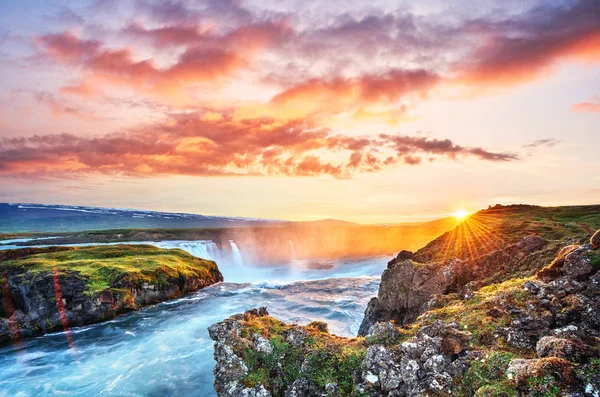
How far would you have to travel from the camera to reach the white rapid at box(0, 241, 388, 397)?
24.6 meters

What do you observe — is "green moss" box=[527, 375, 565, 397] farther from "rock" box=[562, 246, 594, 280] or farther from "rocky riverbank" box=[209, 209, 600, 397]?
"rock" box=[562, 246, 594, 280]

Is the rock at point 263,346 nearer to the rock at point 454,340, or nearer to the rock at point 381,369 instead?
the rock at point 381,369

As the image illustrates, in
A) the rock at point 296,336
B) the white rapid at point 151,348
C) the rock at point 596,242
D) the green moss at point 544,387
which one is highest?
the rock at point 596,242

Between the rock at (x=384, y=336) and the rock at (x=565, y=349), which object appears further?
the rock at (x=384, y=336)

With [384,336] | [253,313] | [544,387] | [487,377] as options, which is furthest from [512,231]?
[253,313]

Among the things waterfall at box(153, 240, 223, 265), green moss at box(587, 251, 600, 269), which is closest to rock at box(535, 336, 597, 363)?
green moss at box(587, 251, 600, 269)

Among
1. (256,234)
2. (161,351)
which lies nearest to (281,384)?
(161,351)

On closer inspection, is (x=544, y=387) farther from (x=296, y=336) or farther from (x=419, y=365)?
(x=296, y=336)

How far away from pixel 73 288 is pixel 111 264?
1089 cm

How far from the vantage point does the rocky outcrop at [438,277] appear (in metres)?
18.9

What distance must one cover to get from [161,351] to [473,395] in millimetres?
31832

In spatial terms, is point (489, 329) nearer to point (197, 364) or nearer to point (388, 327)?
point (388, 327)

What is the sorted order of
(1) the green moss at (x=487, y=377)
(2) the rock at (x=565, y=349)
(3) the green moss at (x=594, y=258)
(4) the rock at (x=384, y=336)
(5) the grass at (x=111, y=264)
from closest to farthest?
1. (2) the rock at (x=565, y=349)
2. (1) the green moss at (x=487, y=377)
3. (3) the green moss at (x=594, y=258)
4. (4) the rock at (x=384, y=336)
5. (5) the grass at (x=111, y=264)

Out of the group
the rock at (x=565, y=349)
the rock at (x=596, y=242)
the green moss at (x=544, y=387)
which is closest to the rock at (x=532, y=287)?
the rock at (x=596, y=242)
